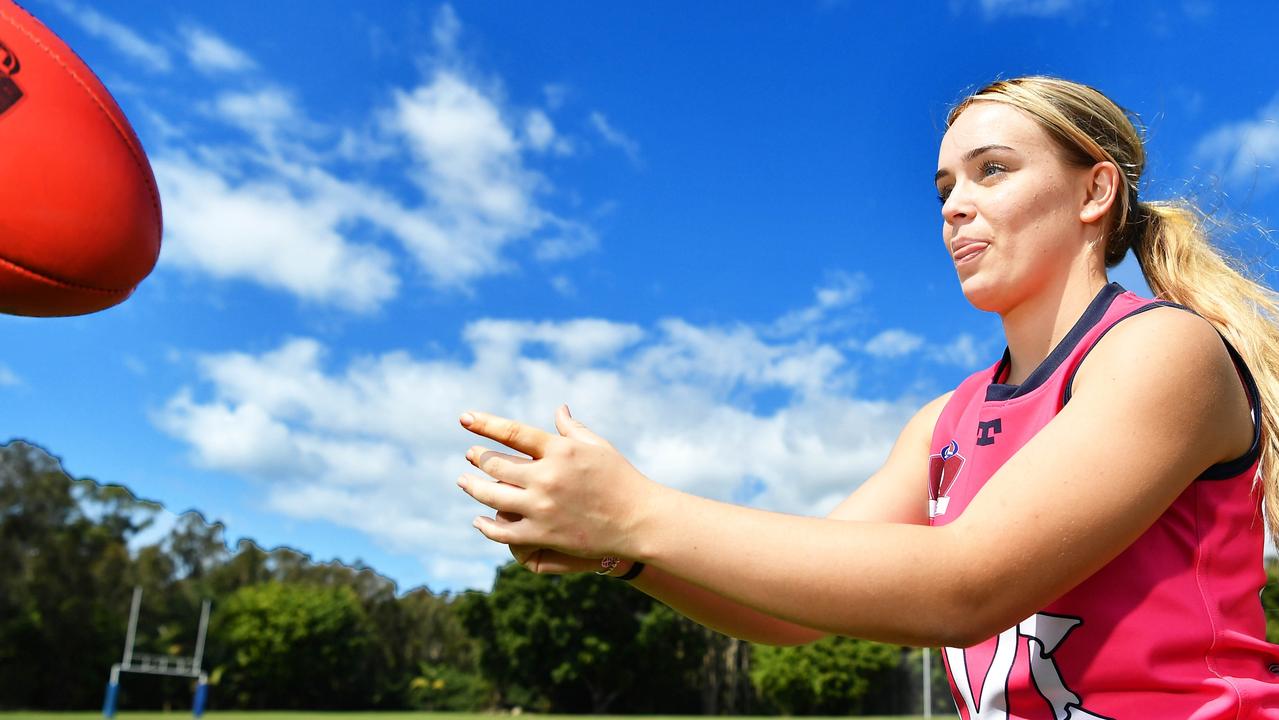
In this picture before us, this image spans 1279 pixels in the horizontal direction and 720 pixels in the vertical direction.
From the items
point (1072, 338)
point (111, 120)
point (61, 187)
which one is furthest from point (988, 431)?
point (111, 120)

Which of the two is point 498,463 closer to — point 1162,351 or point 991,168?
point 1162,351

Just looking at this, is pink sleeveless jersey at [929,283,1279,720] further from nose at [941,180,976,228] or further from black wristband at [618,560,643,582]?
black wristband at [618,560,643,582]

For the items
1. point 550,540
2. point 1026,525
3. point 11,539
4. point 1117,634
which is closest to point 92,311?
point 550,540

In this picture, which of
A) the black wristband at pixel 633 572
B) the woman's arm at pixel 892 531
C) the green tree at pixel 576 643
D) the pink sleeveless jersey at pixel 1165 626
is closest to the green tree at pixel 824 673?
the green tree at pixel 576 643

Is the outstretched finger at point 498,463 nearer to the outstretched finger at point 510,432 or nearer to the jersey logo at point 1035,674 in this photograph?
the outstretched finger at point 510,432

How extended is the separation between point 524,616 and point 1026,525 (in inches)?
2025

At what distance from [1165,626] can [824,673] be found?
5568 centimetres

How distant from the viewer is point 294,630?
182ft

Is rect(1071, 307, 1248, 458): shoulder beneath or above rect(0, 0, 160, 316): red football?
beneath

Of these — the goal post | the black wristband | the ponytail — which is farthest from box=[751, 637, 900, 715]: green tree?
the black wristband

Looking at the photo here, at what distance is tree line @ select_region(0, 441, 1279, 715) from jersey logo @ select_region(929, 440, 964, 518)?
46210 mm

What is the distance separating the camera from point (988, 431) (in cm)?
183

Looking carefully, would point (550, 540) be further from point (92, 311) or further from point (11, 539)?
point (11, 539)

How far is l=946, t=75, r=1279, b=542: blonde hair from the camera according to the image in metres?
1.69
